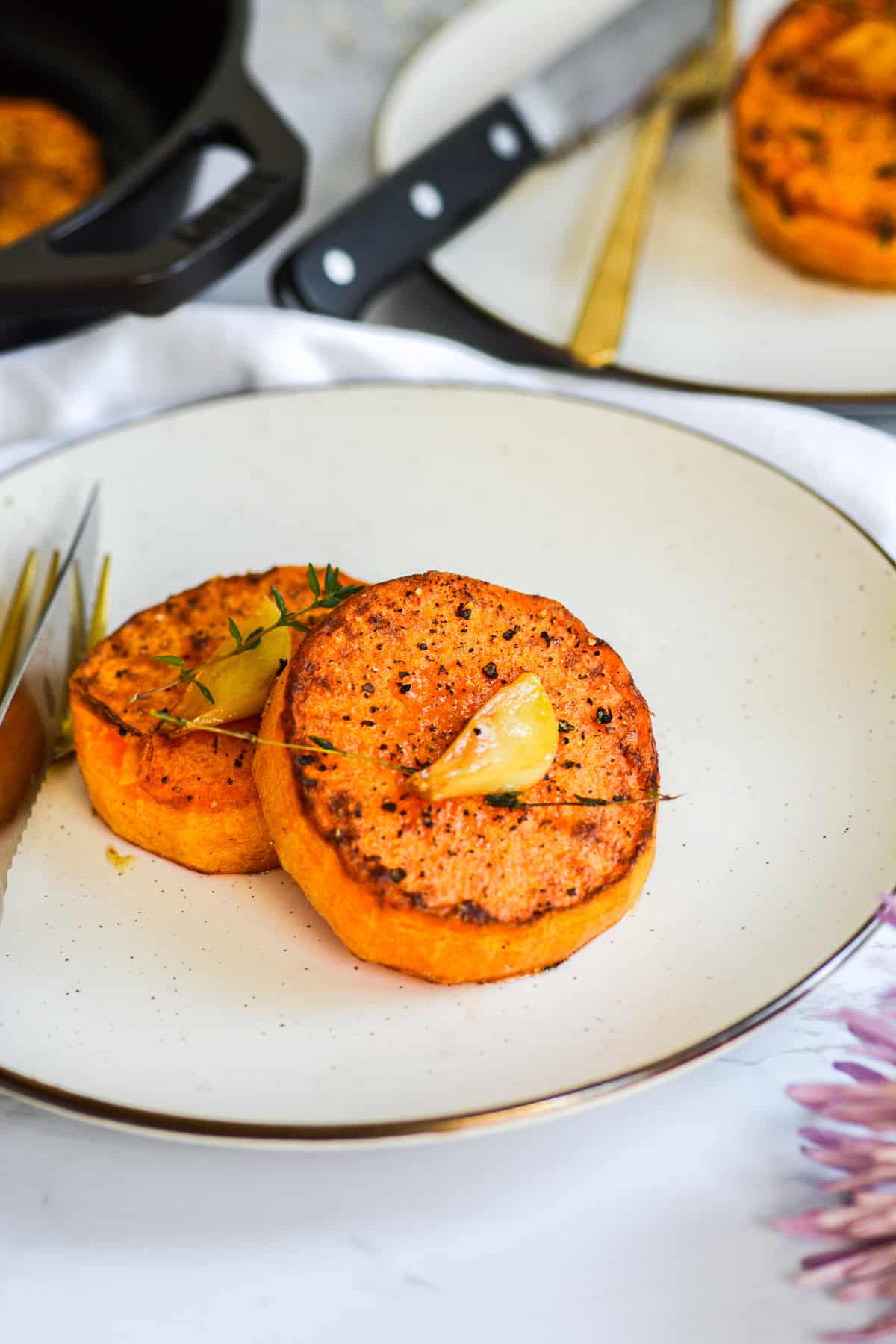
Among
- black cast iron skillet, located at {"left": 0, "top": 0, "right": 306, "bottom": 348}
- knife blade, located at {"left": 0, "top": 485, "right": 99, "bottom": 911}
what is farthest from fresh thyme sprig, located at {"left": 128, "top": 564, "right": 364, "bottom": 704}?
black cast iron skillet, located at {"left": 0, "top": 0, "right": 306, "bottom": 348}

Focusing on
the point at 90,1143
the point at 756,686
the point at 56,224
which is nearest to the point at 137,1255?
the point at 90,1143

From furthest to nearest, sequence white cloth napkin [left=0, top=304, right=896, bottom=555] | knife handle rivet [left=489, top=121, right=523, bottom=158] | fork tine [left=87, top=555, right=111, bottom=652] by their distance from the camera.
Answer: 1. knife handle rivet [left=489, top=121, right=523, bottom=158]
2. white cloth napkin [left=0, top=304, right=896, bottom=555]
3. fork tine [left=87, top=555, right=111, bottom=652]

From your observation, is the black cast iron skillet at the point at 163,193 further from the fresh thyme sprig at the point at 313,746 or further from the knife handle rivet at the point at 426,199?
the fresh thyme sprig at the point at 313,746

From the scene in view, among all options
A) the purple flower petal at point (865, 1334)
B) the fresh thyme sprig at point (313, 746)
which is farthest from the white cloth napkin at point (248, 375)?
the purple flower petal at point (865, 1334)

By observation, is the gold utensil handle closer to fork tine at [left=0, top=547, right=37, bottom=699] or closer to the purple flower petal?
fork tine at [left=0, top=547, right=37, bottom=699]

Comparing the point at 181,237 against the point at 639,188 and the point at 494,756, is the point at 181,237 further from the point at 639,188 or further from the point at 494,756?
the point at 639,188

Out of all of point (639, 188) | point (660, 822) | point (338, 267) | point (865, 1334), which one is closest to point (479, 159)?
point (639, 188)
